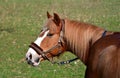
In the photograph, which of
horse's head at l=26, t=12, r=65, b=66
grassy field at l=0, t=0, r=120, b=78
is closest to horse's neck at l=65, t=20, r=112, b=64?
horse's head at l=26, t=12, r=65, b=66

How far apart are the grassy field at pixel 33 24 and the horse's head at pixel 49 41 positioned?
2056mm

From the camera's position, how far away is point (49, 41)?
493 centimetres

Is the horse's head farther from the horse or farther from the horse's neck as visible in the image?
the horse's neck

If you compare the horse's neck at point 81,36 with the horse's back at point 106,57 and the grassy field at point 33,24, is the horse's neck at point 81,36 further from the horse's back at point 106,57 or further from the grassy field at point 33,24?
the grassy field at point 33,24

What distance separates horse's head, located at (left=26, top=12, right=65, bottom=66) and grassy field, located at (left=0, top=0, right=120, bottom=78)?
2056 millimetres

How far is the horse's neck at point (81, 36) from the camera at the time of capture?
190 inches

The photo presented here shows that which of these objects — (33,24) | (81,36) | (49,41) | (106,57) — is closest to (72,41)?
(81,36)

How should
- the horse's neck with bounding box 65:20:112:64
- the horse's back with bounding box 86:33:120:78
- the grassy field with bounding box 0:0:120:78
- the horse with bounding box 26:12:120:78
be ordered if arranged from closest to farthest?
the horse's back with bounding box 86:33:120:78 < the horse with bounding box 26:12:120:78 < the horse's neck with bounding box 65:20:112:64 < the grassy field with bounding box 0:0:120:78

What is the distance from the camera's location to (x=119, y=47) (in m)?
4.12

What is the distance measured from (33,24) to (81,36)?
1071 cm

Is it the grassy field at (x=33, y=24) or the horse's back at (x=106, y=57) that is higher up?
the horse's back at (x=106, y=57)

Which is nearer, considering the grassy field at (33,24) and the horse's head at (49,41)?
the horse's head at (49,41)

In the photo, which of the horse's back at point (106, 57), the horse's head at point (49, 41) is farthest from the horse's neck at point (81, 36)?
the horse's back at point (106, 57)

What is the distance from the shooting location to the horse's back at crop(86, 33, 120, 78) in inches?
158
